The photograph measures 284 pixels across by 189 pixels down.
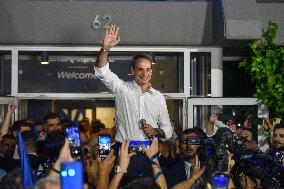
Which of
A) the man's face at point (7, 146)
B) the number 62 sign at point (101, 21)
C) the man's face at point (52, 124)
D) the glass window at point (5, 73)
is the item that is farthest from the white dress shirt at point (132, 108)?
the glass window at point (5, 73)

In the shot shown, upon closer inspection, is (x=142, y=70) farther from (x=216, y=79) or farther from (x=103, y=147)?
(x=216, y=79)

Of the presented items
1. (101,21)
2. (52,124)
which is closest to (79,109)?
(101,21)

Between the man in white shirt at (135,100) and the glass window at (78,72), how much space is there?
464 cm

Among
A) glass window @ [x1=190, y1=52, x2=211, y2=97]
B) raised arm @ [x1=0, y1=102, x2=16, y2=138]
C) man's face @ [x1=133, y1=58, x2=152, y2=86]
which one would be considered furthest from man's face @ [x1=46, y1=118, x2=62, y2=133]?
glass window @ [x1=190, y1=52, x2=211, y2=97]

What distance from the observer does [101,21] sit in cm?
1341

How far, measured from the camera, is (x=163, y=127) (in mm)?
9531

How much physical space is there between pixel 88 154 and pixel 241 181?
173 centimetres

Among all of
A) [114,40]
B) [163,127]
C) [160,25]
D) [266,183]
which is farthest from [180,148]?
[160,25]

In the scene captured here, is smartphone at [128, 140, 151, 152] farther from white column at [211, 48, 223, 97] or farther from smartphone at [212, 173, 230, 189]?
white column at [211, 48, 223, 97]

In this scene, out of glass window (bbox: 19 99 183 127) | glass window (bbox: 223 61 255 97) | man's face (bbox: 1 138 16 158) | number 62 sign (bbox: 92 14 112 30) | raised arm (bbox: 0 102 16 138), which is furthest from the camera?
glass window (bbox: 223 61 255 97)

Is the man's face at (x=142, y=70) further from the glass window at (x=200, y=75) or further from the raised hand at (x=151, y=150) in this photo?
the glass window at (x=200, y=75)

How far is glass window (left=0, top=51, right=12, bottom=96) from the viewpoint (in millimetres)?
14133

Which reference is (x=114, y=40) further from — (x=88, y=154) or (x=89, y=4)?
(x=89, y=4)

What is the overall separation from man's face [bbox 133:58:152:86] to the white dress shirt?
158 mm
